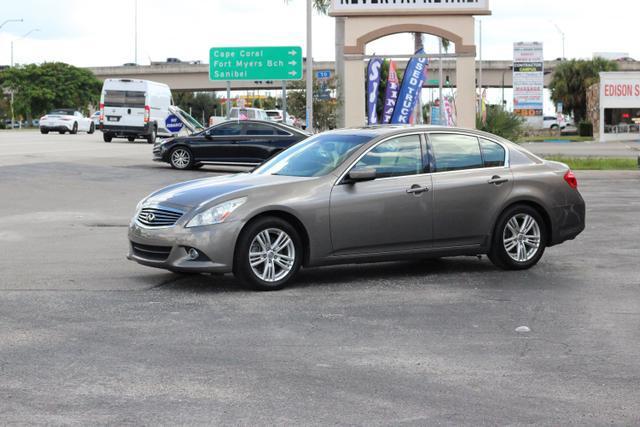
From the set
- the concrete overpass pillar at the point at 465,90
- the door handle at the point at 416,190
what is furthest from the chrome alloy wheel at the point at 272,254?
the concrete overpass pillar at the point at 465,90

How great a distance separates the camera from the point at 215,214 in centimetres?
956

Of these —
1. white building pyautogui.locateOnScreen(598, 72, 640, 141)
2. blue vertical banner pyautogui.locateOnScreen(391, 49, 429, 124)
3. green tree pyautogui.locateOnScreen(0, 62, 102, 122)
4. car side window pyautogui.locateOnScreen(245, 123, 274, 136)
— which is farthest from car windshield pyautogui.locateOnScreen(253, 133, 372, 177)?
green tree pyautogui.locateOnScreen(0, 62, 102, 122)

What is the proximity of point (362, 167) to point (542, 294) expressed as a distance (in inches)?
82.1

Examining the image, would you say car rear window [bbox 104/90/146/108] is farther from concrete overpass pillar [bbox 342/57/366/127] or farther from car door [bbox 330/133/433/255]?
car door [bbox 330/133/433/255]

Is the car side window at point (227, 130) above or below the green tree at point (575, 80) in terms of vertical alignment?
below

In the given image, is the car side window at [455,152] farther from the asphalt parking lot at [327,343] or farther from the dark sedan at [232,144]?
the dark sedan at [232,144]

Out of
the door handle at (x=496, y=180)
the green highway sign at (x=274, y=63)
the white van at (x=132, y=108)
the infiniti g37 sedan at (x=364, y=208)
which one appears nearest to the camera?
the infiniti g37 sedan at (x=364, y=208)

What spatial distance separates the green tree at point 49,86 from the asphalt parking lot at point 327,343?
10085 cm

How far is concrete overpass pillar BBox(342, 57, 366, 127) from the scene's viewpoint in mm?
32094

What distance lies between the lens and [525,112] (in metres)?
81.7

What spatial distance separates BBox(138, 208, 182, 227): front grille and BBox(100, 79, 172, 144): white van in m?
35.8

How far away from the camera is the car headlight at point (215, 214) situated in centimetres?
954

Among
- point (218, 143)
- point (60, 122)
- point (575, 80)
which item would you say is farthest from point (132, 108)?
point (575, 80)

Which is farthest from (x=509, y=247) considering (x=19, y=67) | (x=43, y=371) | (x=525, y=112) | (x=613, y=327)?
(x=19, y=67)
